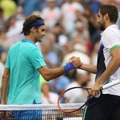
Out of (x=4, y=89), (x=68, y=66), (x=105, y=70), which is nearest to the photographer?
(x=105, y=70)

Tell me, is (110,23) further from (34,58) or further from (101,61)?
(34,58)

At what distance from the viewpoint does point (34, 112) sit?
Result: 9195 millimetres

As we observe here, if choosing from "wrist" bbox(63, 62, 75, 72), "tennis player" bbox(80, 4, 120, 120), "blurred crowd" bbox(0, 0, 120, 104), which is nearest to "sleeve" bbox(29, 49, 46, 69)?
"wrist" bbox(63, 62, 75, 72)

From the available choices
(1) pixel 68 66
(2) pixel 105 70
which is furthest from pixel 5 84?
(2) pixel 105 70

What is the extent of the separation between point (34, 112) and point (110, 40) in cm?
158

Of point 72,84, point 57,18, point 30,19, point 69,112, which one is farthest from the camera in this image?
point 57,18

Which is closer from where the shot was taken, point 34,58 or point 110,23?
point 110,23

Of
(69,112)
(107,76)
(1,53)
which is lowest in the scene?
(1,53)

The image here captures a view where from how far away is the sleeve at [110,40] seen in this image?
8.31 meters

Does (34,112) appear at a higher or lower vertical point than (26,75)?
lower

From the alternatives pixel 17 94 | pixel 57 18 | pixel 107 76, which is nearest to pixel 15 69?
pixel 17 94

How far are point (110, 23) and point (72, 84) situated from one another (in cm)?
574

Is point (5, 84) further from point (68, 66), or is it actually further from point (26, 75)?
point (68, 66)

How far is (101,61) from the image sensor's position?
28.1 feet
